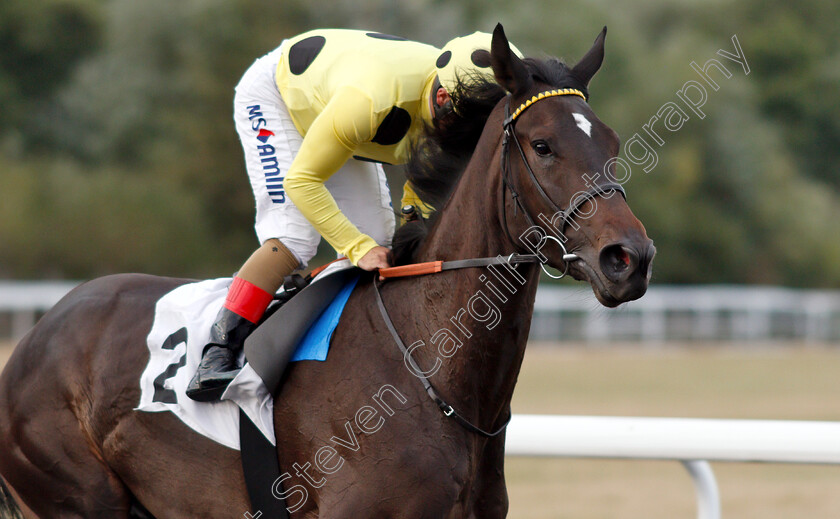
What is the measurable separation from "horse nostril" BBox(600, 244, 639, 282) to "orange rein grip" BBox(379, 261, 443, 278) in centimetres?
61

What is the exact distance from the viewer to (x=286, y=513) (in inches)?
118

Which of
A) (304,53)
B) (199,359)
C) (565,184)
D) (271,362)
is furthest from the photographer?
(304,53)

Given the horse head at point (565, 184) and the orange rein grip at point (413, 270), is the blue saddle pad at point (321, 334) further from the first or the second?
the horse head at point (565, 184)

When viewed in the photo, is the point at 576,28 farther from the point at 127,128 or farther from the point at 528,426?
the point at 528,426

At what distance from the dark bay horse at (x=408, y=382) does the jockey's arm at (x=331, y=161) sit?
0.59 ft

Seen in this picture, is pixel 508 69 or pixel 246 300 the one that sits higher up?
pixel 508 69

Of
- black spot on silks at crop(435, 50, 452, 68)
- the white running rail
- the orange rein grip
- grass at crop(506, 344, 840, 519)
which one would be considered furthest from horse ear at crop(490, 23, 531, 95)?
grass at crop(506, 344, 840, 519)

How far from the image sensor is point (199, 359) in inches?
126

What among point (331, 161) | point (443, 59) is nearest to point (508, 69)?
point (443, 59)

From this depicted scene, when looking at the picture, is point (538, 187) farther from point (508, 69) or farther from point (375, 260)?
point (375, 260)

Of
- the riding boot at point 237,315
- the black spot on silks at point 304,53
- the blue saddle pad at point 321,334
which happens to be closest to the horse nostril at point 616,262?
the blue saddle pad at point 321,334

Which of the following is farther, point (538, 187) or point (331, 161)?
point (331, 161)

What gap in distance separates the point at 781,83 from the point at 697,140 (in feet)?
28.1

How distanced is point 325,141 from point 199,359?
841mm
